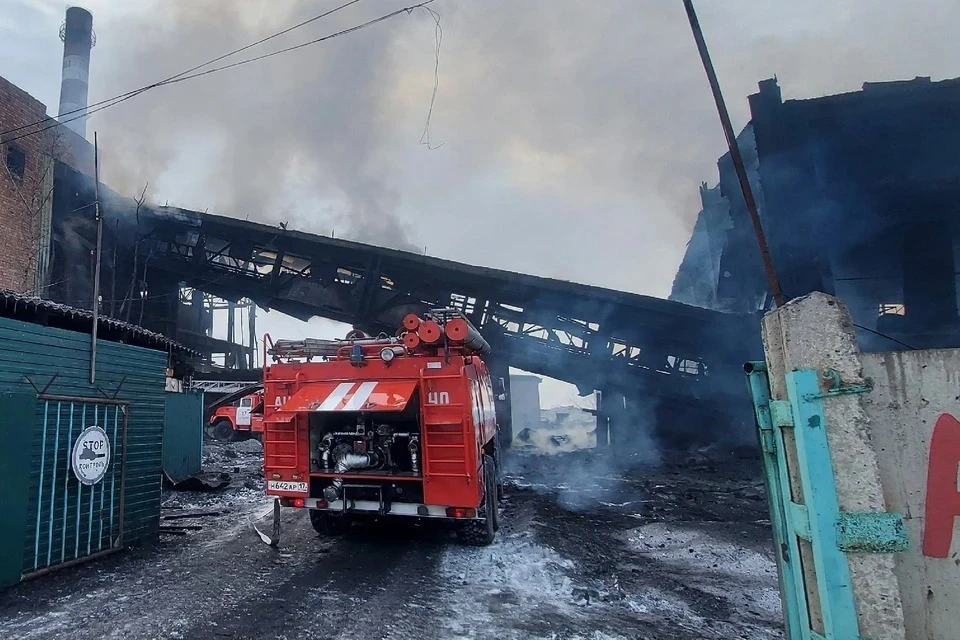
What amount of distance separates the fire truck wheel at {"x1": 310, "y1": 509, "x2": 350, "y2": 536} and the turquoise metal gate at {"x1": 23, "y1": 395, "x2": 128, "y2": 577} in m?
2.24

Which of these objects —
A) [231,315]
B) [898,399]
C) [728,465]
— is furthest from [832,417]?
[231,315]

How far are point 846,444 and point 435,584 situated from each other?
4.21 meters

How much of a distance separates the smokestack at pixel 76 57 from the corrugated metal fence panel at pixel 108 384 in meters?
20.9

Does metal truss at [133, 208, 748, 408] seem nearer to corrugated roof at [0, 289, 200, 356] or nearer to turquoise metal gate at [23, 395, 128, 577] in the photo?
corrugated roof at [0, 289, 200, 356]

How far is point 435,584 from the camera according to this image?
5.21m

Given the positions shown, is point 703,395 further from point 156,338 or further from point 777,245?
point 156,338

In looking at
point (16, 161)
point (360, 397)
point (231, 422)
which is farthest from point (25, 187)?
point (360, 397)

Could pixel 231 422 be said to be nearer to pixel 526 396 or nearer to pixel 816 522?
pixel 816 522

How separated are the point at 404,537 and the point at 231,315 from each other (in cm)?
2698

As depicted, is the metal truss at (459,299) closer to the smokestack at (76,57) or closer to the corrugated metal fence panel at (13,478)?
the corrugated metal fence panel at (13,478)

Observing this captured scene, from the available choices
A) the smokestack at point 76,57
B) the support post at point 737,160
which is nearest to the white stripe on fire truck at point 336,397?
the support post at point 737,160

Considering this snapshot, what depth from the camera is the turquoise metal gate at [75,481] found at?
5.43m

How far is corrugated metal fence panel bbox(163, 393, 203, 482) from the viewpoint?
1268 centimetres

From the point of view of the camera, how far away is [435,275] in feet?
47.1
